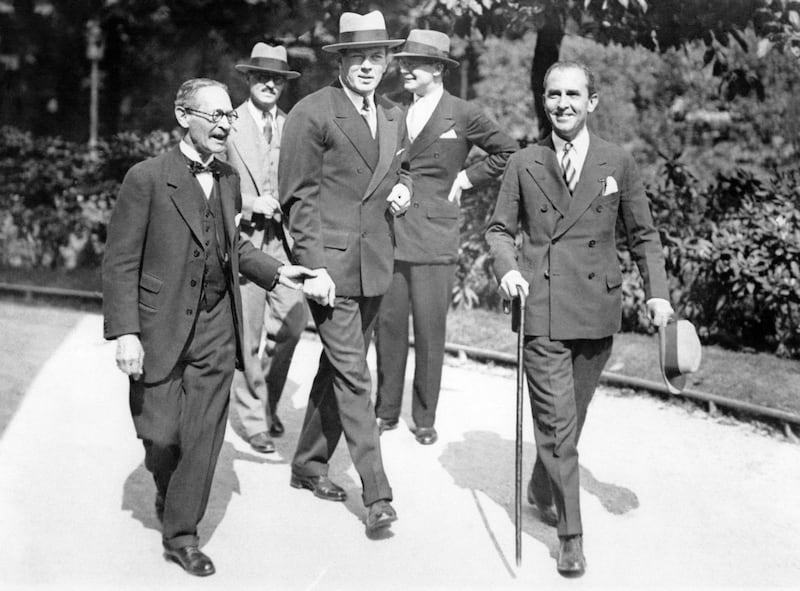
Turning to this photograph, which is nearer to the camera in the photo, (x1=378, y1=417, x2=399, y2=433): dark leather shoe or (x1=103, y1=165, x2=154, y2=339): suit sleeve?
(x1=103, y1=165, x2=154, y2=339): suit sleeve

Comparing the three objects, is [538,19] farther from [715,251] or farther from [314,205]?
[314,205]

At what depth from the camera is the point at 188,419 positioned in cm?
491

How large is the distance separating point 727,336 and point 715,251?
73cm

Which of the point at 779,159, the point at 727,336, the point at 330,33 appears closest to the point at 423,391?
the point at 727,336

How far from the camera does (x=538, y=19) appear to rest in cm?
1038

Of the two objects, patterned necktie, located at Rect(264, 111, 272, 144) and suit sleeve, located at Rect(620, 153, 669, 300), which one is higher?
patterned necktie, located at Rect(264, 111, 272, 144)

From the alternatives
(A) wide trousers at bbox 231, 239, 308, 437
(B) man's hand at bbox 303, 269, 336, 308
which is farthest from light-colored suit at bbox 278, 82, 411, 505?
(A) wide trousers at bbox 231, 239, 308, 437

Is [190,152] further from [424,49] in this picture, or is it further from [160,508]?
[424,49]

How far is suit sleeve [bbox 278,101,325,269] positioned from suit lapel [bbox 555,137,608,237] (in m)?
1.15

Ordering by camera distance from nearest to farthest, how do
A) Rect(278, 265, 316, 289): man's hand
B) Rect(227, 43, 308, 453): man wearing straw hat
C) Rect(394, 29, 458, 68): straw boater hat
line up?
Rect(278, 265, 316, 289): man's hand → Rect(227, 43, 308, 453): man wearing straw hat → Rect(394, 29, 458, 68): straw boater hat

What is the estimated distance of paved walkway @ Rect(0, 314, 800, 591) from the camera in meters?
4.80

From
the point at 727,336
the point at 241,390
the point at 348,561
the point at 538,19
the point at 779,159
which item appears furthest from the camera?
the point at 779,159

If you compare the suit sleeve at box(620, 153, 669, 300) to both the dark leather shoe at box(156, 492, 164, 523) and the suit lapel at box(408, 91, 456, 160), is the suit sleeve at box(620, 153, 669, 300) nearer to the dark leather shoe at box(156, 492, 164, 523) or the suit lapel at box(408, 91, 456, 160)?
the suit lapel at box(408, 91, 456, 160)

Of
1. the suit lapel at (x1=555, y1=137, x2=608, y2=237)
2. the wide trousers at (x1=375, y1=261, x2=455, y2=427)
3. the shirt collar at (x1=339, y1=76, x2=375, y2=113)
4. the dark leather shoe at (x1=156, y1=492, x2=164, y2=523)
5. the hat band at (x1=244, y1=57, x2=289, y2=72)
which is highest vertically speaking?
the hat band at (x1=244, y1=57, x2=289, y2=72)
